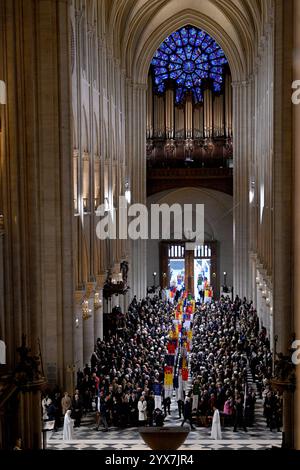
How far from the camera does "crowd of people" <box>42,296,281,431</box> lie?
21.6 meters

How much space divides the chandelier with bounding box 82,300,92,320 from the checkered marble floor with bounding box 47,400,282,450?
675 cm

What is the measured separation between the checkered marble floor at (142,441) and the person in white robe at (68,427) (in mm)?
150

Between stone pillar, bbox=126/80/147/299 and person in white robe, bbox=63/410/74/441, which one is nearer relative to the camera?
person in white robe, bbox=63/410/74/441

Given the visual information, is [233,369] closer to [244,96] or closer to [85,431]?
[85,431]

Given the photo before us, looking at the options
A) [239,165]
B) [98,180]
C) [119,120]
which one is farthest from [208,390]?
[239,165]

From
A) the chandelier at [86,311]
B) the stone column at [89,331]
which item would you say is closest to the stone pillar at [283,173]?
the chandelier at [86,311]

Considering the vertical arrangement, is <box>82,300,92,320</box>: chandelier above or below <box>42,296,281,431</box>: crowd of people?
above

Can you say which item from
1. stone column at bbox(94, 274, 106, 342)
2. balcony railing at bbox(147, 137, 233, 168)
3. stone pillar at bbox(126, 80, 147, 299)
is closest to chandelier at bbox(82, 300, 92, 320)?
Answer: stone column at bbox(94, 274, 106, 342)

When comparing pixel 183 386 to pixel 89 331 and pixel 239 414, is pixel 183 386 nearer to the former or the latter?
pixel 239 414

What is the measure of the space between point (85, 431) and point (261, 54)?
21.1 meters

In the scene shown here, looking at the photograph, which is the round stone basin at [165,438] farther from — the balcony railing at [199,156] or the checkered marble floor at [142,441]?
the balcony railing at [199,156]

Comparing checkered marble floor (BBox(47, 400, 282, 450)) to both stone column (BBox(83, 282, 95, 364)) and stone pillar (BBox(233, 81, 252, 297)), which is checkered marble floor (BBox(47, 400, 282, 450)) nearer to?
stone column (BBox(83, 282, 95, 364))

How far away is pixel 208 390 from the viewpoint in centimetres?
2259

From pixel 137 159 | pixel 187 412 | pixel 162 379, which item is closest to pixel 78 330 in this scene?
pixel 162 379
